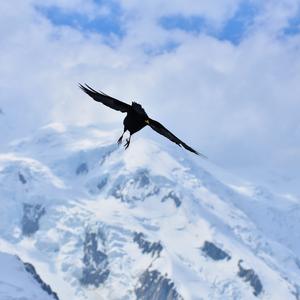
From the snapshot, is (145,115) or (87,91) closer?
(145,115)

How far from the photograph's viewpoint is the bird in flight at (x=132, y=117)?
12.9 meters

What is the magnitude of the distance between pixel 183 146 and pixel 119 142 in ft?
3.13

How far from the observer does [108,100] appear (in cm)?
1336

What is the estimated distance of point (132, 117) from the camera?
13320mm

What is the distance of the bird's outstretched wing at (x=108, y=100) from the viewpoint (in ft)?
43.6

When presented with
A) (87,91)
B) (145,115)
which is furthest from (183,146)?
(87,91)

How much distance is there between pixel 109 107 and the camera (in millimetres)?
13438

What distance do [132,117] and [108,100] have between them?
0.40 metres

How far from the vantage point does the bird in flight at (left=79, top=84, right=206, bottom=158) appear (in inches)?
506

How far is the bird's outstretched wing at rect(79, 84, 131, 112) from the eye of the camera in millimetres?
13281

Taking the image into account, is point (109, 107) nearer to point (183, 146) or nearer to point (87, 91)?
point (87, 91)

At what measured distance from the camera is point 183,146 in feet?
42.2

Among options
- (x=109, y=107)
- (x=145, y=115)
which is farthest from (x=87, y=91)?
(x=145, y=115)

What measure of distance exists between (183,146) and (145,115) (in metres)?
0.65
